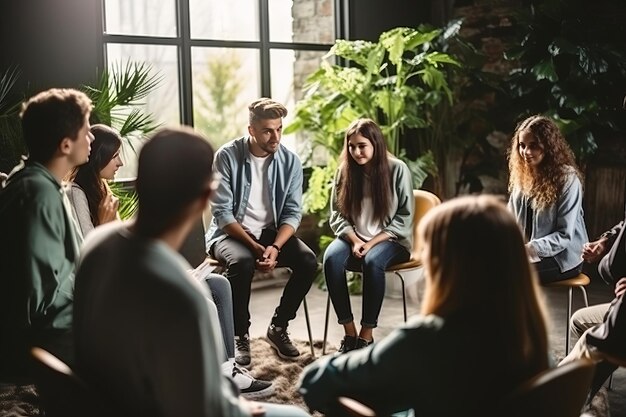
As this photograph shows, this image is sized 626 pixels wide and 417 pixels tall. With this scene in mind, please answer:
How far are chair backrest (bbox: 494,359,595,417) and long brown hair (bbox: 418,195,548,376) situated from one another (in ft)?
0.21

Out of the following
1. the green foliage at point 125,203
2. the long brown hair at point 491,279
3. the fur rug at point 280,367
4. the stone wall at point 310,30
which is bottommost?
the fur rug at point 280,367

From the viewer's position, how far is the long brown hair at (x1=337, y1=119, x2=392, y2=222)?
169 inches

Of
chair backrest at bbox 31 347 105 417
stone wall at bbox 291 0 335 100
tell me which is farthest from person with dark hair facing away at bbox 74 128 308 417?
stone wall at bbox 291 0 335 100

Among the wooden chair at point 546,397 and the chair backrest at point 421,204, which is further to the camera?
the chair backrest at point 421,204

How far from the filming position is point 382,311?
520 centimetres

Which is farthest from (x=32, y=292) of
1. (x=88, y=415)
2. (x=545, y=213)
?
(x=545, y=213)

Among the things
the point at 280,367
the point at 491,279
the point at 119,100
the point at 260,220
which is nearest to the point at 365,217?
the point at 260,220

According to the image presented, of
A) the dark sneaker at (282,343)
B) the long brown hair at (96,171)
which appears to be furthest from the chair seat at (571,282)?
the long brown hair at (96,171)

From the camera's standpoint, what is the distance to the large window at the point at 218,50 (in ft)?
17.4

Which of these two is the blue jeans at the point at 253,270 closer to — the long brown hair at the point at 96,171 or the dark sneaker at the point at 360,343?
the dark sneaker at the point at 360,343

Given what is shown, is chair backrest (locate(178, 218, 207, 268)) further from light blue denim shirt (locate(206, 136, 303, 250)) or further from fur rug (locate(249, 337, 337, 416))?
fur rug (locate(249, 337, 337, 416))

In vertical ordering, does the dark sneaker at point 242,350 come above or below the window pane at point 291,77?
below

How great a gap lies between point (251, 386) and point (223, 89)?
260cm

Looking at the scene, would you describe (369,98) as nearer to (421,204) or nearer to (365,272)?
(421,204)
